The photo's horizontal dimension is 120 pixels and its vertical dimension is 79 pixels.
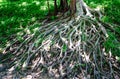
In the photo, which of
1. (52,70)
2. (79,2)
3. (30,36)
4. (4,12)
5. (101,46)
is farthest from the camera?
(4,12)

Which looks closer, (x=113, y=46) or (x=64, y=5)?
(x=113, y=46)

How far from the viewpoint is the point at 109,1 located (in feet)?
25.4

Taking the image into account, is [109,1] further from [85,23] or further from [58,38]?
[58,38]

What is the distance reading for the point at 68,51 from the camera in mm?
5637

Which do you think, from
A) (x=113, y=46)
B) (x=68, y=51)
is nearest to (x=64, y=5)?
(x=68, y=51)

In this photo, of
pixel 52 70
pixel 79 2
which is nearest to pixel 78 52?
pixel 52 70

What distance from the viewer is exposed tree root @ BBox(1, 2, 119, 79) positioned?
17.3 feet

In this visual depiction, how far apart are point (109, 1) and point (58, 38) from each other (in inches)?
93.9

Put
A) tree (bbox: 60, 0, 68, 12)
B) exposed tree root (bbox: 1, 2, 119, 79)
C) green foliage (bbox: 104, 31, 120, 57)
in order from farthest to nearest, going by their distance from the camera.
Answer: tree (bbox: 60, 0, 68, 12)
green foliage (bbox: 104, 31, 120, 57)
exposed tree root (bbox: 1, 2, 119, 79)

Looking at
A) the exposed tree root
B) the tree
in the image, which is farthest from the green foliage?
the tree

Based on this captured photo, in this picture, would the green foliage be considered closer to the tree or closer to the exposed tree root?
the exposed tree root

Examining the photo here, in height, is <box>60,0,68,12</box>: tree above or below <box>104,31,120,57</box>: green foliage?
above

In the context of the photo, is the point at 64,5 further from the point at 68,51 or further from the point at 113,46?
the point at 113,46

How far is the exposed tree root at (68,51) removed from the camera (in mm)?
5281
